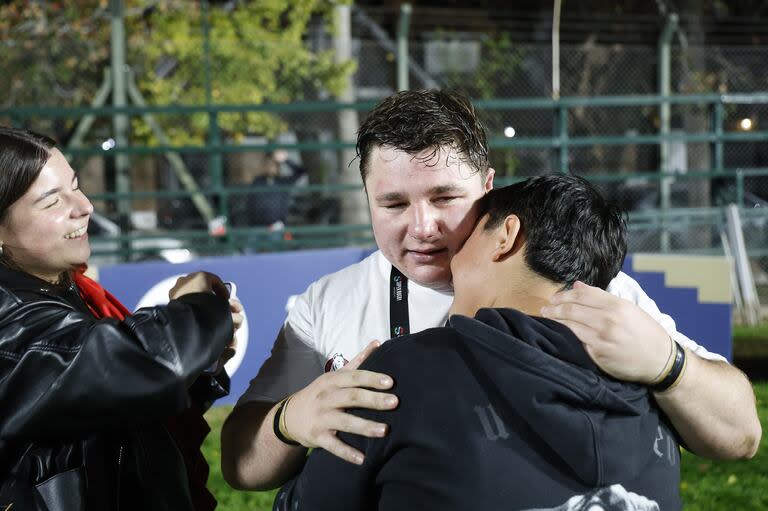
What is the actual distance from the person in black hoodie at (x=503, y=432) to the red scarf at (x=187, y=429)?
0.87 metres

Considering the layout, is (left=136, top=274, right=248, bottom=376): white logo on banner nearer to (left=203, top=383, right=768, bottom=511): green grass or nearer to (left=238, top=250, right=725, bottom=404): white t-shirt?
(left=203, top=383, right=768, bottom=511): green grass

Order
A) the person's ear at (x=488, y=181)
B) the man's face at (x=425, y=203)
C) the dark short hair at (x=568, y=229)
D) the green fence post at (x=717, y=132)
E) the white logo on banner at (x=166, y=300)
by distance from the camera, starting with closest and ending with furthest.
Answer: the dark short hair at (x=568, y=229)
the man's face at (x=425, y=203)
the person's ear at (x=488, y=181)
the white logo on banner at (x=166, y=300)
the green fence post at (x=717, y=132)

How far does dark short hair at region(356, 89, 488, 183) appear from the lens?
246 centimetres

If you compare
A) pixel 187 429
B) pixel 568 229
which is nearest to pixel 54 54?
pixel 187 429

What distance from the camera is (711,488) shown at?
5.30 metres

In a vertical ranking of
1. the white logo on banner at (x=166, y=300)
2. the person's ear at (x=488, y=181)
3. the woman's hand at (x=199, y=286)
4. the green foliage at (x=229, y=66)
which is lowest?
the white logo on banner at (x=166, y=300)

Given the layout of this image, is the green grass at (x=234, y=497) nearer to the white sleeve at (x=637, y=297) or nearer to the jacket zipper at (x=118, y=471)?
the jacket zipper at (x=118, y=471)

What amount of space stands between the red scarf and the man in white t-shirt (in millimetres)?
244

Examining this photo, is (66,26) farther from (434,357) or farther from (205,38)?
(434,357)

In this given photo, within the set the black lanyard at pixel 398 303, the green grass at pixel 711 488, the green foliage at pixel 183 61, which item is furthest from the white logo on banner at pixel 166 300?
the green foliage at pixel 183 61

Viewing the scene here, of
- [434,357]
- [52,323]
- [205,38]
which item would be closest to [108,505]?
[52,323]

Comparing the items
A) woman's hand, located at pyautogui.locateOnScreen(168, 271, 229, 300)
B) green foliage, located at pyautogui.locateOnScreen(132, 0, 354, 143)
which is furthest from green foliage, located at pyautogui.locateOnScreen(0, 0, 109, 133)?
woman's hand, located at pyautogui.locateOnScreen(168, 271, 229, 300)

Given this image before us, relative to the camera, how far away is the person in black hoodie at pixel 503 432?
1.74 metres

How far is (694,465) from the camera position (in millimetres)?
5727
